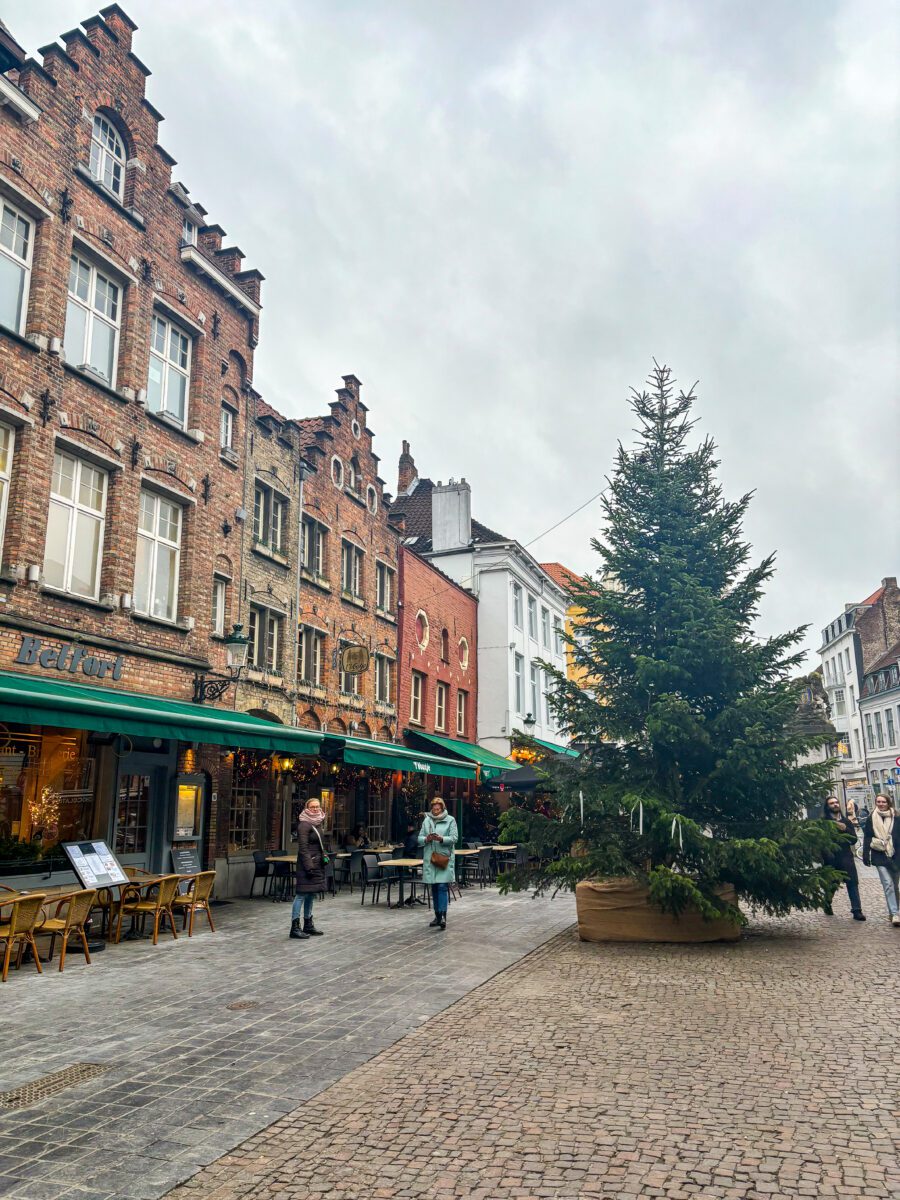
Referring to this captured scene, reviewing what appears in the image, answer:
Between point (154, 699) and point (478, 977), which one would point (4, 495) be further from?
point (478, 977)

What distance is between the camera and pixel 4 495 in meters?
12.5

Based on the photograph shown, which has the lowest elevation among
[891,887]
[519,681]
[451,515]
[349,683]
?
[891,887]

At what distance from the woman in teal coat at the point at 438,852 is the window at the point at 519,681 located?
22506 millimetres

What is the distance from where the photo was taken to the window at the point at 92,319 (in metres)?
14.2

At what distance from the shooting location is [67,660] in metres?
12.9

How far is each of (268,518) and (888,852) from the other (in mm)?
13383

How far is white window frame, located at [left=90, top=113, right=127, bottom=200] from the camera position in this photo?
15203 millimetres

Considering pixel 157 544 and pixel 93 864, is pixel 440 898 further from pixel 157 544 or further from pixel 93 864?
pixel 157 544

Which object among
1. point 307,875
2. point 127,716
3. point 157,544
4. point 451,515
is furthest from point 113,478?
point 451,515

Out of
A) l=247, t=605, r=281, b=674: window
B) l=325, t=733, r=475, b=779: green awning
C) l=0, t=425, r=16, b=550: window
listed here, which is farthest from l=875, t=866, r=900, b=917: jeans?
l=0, t=425, r=16, b=550: window

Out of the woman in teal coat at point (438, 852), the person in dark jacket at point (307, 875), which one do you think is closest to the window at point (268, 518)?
the woman in teal coat at point (438, 852)

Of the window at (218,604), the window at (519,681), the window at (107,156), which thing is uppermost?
the window at (107,156)

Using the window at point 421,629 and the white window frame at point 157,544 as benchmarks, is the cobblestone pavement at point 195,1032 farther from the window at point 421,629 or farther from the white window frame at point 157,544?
the window at point 421,629

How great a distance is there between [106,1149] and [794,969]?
23.6 ft
